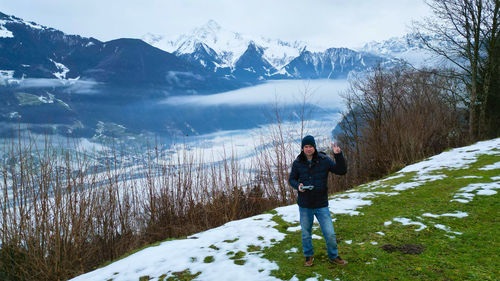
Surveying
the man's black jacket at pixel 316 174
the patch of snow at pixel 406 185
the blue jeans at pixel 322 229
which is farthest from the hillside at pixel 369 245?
the man's black jacket at pixel 316 174

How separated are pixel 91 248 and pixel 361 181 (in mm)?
11792

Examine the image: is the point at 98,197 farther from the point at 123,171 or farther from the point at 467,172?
the point at 467,172

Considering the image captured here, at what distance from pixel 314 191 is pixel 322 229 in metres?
0.52

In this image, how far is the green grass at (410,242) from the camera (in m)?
3.49

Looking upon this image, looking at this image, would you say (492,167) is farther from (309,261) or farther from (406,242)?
(309,261)

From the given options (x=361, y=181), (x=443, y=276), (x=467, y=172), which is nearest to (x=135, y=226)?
(x=443, y=276)

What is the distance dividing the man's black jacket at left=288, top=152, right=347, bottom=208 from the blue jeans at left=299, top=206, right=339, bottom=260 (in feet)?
0.30

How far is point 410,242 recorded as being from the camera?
14.2 feet

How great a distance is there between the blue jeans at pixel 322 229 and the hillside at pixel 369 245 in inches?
8.5

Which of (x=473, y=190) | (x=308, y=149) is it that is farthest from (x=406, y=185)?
(x=308, y=149)

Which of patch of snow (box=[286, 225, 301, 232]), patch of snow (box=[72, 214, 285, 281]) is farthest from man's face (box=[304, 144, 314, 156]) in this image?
patch of snow (box=[286, 225, 301, 232])

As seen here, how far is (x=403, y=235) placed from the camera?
4.56 meters

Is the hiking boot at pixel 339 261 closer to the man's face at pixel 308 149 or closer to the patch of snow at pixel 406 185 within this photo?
the man's face at pixel 308 149

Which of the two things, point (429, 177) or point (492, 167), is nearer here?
point (492, 167)
